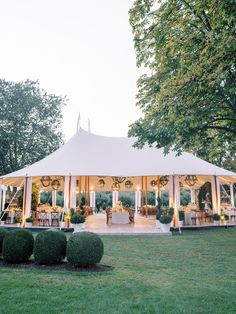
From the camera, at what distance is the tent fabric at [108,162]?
15.3 meters

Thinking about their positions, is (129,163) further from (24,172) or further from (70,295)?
(70,295)

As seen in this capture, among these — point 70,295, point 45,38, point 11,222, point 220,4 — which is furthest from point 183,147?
point 11,222

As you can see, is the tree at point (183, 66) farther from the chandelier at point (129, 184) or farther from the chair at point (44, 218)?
the chandelier at point (129, 184)

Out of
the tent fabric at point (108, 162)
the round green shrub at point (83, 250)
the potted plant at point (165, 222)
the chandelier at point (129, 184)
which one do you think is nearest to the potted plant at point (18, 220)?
the tent fabric at point (108, 162)

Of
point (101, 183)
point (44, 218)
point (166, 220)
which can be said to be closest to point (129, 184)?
point (101, 183)

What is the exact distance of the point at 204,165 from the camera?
1641 centimetres

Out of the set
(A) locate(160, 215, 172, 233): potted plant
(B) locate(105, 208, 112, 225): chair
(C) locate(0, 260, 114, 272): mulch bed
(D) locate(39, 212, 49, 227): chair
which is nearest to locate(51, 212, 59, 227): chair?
(D) locate(39, 212, 49, 227): chair

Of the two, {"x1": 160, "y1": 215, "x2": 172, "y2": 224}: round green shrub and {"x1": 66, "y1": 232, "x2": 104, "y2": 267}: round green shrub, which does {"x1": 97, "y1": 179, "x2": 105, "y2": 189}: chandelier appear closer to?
{"x1": 160, "y1": 215, "x2": 172, "y2": 224}: round green shrub

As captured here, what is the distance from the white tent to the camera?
1516 centimetres

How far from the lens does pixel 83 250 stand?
640 cm

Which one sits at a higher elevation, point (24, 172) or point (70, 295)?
point (24, 172)

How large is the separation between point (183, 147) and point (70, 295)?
6798 millimetres

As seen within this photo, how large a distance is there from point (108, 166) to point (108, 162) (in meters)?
0.48

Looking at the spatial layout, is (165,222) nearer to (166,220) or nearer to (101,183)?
(166,220)
